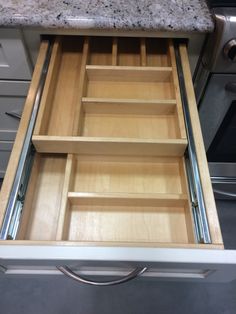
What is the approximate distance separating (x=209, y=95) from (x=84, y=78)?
0.39 metres

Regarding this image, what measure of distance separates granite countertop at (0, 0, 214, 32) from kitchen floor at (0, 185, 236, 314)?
95 centimetres

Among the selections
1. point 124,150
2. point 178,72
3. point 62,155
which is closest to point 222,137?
point 178,72

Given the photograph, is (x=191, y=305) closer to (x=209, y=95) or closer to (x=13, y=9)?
(x=209, y=95)

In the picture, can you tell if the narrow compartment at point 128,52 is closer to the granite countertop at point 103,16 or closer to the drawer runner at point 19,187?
the granite countertop at point 103,16

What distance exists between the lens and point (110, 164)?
0.67 m

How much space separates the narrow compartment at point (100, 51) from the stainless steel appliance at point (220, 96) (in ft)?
1.00

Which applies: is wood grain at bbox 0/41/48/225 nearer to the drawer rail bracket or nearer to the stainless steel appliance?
the drawer rail bracket

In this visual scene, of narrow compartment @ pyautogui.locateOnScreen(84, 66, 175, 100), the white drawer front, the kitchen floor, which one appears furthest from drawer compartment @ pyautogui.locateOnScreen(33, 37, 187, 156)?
the kitchen floor

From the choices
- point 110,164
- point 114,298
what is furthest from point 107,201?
point 114,298

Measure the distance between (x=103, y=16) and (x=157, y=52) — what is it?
250 millimetres

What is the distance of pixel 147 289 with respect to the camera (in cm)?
111

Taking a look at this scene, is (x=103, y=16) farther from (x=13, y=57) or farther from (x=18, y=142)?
Answer: (x=18, y=142)

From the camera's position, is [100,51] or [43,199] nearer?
[43,199]

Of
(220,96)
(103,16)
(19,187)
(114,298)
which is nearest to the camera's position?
(19,187)
